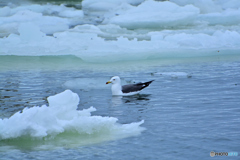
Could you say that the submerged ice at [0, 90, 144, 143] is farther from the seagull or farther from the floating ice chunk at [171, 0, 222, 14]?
the floating ice chunk at [171, 0, 222, 14]

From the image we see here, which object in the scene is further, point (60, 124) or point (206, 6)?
point (206, 6)

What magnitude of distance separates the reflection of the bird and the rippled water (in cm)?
2

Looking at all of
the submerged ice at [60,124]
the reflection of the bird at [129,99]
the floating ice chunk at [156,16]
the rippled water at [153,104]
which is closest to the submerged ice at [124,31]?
the floating ice chunk at [156,16]

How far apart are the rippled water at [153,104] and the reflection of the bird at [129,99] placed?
2 centimetres

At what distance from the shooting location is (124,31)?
1620 cm

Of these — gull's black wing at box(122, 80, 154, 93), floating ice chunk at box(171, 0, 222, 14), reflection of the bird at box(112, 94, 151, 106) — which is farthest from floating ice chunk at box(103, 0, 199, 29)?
reflection of the bird at box(112, 94, 151, 106)

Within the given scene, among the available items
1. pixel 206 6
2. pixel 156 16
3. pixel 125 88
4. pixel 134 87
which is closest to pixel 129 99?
pixel 134 87

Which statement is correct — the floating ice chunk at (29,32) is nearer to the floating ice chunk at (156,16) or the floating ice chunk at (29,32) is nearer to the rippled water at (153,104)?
the rippled water at (153,104)

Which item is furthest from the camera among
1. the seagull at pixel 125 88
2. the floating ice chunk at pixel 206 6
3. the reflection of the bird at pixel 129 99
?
the floating ice chunk at pixel 206 6

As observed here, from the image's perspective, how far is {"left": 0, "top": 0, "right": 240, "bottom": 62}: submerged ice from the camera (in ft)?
42.7

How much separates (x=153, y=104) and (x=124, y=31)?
9018mm

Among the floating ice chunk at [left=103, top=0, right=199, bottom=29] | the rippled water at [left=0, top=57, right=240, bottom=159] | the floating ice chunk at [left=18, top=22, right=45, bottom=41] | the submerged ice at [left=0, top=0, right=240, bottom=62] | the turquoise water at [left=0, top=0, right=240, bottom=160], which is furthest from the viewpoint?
the floating ice chunk at [left=103, top=0, right=199, bottom=29]

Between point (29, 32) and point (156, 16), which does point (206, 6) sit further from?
point (29, 32)

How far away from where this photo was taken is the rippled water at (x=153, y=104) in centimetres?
487
